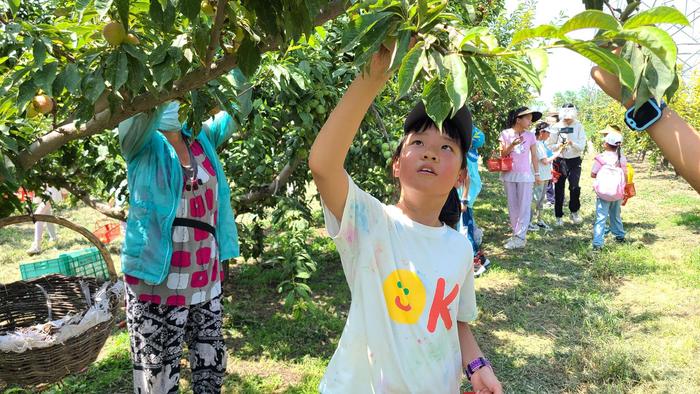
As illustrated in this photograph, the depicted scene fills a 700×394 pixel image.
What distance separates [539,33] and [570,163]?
6655 mm

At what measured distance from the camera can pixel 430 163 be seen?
1210 mm

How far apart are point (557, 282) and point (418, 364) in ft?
12.0

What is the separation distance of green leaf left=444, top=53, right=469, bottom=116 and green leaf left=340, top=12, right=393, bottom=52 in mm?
133

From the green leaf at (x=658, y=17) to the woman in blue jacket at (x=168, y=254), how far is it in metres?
1.56

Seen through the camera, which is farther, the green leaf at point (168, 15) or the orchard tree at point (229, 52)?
the green leaf at point (168, 15)

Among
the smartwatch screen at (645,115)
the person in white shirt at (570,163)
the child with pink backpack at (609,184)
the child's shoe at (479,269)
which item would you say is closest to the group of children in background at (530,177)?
the child with pink backpack at (609,184)

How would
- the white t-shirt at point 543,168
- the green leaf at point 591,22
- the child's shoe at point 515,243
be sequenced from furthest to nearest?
the white t-shirt at point 543,168 → the child's shoe at point 515,243 → the green leaf at point 591,22

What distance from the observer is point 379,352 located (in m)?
1.19

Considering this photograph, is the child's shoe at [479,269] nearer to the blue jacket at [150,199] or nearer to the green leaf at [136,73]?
the blue jacket at [150,199]

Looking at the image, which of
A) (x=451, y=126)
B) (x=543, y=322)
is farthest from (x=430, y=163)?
(x=543, y=322)

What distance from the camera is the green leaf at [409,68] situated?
656mm

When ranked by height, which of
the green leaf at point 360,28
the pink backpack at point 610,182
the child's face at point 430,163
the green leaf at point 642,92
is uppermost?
the green leaf at point 360,28

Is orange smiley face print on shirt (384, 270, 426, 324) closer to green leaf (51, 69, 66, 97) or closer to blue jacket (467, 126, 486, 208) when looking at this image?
green leaf (51, 69, 66, 97)

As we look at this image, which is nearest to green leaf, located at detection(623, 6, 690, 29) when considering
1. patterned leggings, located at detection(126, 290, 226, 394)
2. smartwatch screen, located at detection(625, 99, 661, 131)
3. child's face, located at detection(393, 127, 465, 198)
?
smartwatch screen, located at detection(625, 99, 661, 131)
